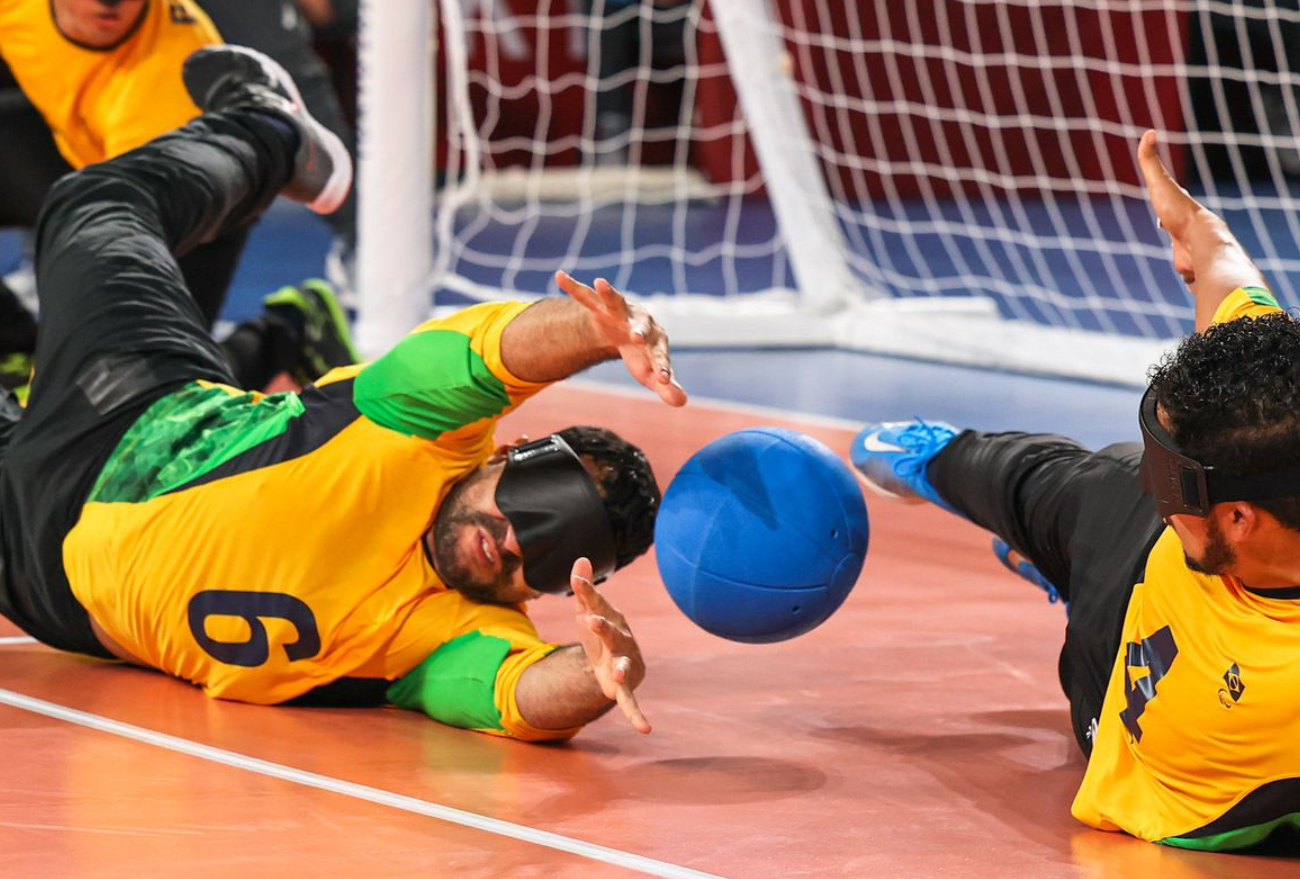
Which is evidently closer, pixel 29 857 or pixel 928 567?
pixel 29 857

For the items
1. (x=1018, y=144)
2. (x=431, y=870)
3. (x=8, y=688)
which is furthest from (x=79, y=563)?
(x=1018, y=144)

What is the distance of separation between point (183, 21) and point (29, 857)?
10.5ft

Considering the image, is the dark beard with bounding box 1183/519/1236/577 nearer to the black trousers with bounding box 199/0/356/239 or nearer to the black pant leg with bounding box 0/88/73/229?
the black pant leg with bounding box 0/88/73/229

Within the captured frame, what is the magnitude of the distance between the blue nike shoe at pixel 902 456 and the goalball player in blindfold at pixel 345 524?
79cm

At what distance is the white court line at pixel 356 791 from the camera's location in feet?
9.98

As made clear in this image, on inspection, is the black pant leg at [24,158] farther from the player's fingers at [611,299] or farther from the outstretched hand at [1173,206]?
the outstretched hand at [1173,206]

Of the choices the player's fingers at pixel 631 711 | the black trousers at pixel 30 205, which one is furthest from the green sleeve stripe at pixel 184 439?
the black trousers at pixel 30 205

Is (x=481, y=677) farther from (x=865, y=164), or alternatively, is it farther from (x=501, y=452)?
(x=865, y=164)

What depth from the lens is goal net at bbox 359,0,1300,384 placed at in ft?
28.9

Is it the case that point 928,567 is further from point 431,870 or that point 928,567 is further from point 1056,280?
point 1056,280

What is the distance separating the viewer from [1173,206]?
3.83 meters

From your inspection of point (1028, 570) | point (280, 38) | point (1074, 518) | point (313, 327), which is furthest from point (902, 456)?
point (280, 38)

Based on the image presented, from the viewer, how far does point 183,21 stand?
554cm

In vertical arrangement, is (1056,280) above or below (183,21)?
below
